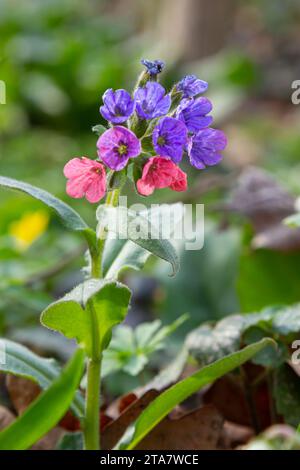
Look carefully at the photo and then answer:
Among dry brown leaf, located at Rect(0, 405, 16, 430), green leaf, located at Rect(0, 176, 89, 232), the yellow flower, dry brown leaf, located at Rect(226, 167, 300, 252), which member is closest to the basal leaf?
green leaf, located at Rect(0, 176, 89, 232)

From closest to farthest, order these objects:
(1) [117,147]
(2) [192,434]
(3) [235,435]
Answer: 1. (1) [117,147]
2. (2) [192,434]
3. (3) [235,435]

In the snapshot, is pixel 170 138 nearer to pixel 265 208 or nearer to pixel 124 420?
pixel 124 420

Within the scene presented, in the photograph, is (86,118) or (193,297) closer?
(193,297)

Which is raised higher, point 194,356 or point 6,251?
point 6,251

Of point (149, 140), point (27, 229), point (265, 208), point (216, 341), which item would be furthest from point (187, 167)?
point (149, 140)

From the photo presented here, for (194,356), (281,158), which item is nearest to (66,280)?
(194,356)

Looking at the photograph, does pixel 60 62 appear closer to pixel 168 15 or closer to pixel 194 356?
pixel 168 15
